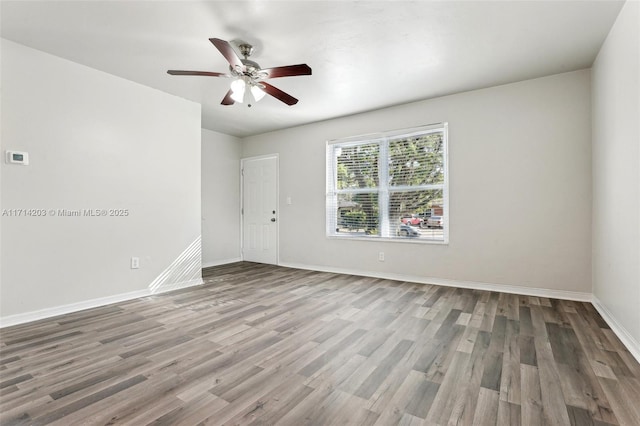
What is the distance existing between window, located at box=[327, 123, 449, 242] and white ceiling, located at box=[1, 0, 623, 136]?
88 centimetres

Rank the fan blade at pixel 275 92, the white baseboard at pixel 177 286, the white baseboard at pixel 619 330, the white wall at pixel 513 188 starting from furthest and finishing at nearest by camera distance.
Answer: the white baseboard at pixel 177 286 → the white wall at pixel 513 188 → the fan blade at pixel 275 92 → the white baseboard at pixel 619 330

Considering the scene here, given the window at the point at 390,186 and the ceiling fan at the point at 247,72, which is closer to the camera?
the ceiling fan at the point at 247,72

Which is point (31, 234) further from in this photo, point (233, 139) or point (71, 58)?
point (233, 139)

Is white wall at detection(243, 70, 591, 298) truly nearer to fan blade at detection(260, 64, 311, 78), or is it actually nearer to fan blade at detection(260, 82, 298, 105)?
fan blade at detection(260, 82, 298, 105)

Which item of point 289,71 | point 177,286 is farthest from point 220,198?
point 289,71

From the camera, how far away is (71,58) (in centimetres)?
316

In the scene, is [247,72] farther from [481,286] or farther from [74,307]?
[481,286]

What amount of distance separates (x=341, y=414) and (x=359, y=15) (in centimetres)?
277

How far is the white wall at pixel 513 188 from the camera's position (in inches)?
137

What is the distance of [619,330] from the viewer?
251cm

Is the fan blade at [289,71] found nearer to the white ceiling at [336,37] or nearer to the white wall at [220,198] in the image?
the white ceiling at [336,37]

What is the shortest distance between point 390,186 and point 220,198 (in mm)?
3373

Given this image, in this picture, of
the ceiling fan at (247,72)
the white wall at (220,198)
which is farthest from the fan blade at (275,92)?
the white wall at (220,198)

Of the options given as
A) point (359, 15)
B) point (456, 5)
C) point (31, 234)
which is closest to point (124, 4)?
point (359, 15)
